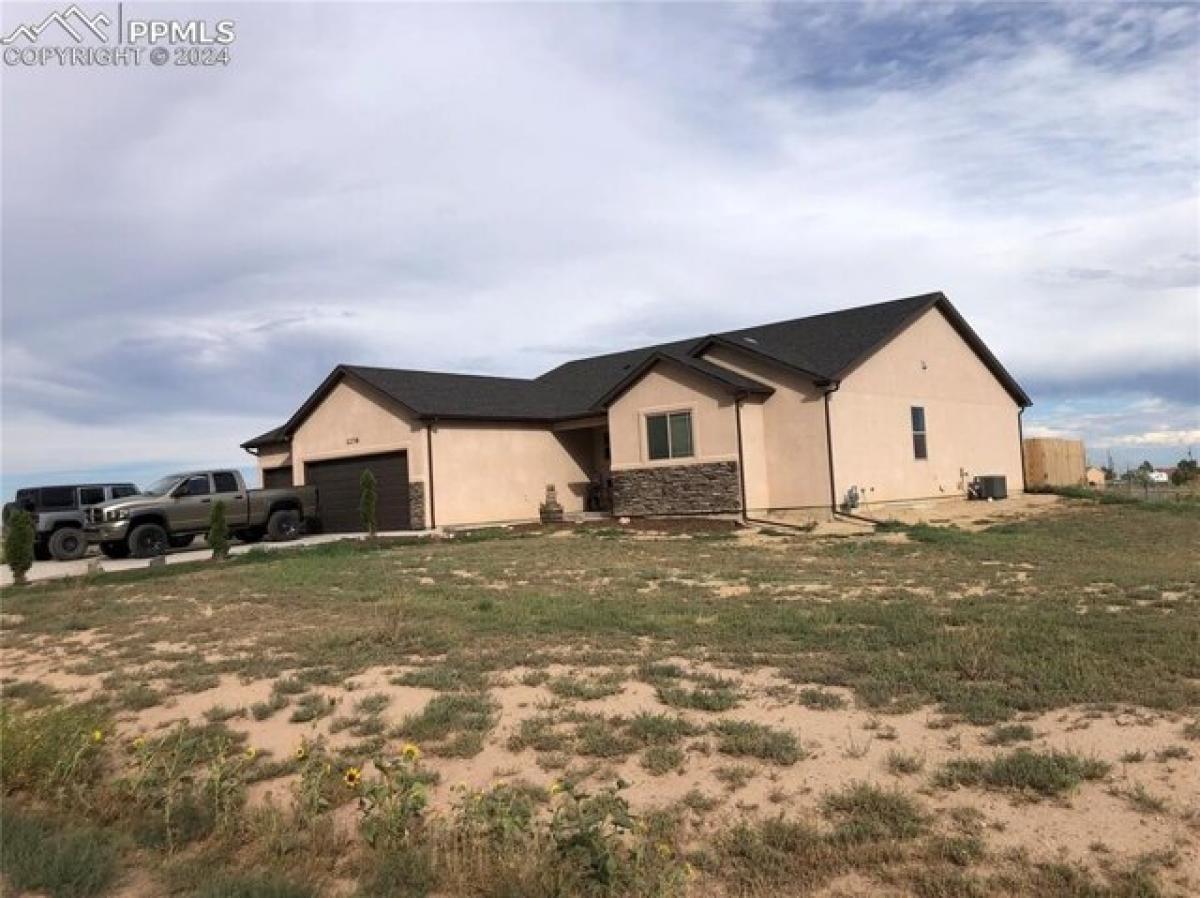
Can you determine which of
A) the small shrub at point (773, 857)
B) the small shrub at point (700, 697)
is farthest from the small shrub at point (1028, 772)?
the small shrub at point (700, 697)

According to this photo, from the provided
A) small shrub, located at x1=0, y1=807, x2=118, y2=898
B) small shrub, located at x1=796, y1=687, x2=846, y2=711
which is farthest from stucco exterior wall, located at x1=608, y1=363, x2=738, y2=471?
small shrub, located at x1=0, y1=807, x2=118, y2=898

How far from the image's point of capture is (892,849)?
459cm

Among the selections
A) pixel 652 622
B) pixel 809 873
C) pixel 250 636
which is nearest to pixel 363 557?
pixel 250 636

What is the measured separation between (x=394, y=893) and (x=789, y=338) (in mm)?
22663

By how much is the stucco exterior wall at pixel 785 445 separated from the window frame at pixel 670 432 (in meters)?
1.35

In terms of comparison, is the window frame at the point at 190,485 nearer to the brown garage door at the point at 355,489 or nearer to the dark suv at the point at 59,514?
the dark suv at the point at 59,514

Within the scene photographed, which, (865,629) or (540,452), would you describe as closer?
(865,629)

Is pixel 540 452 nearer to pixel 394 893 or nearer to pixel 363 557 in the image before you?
pixel 363 557

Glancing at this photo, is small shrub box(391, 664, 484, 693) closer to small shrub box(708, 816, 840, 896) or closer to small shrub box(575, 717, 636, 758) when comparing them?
small shrub box(575, 717, 636, 758)

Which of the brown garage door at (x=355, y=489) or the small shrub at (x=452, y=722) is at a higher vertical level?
the brown garage door at (x=355, y=489)

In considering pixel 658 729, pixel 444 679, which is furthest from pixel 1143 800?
pixel 444 679

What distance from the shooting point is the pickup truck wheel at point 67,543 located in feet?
76.6

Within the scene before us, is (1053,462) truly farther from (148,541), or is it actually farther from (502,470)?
(148,541)

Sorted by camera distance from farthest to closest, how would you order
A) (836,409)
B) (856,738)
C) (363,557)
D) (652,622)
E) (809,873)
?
1. (836,409)
2. (363,557)
3. (652,622)
4. (856,738)
5. (809,873)
